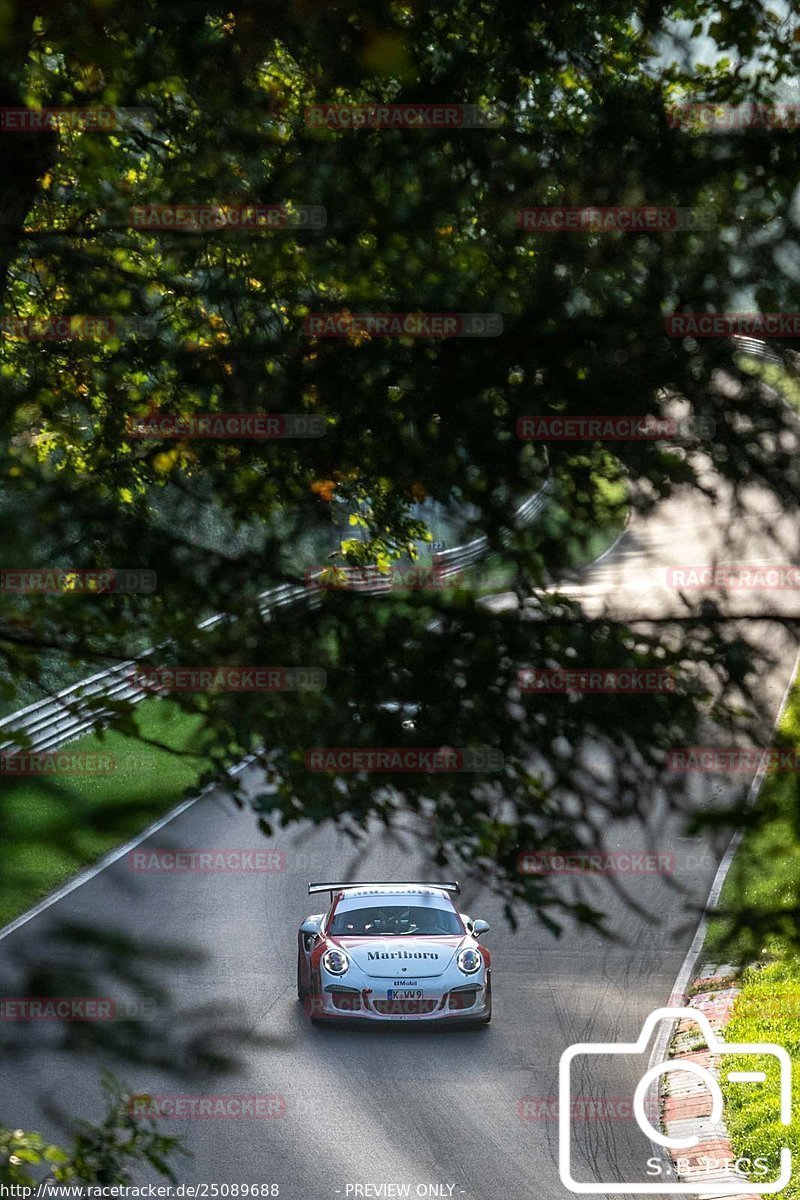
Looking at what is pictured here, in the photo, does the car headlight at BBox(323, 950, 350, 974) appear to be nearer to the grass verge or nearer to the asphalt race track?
the asphalt race track

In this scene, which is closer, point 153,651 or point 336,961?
point 153,651

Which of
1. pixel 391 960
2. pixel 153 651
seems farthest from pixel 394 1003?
pixel 153 651

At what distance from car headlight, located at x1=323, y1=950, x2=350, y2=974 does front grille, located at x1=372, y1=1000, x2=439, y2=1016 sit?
651mm

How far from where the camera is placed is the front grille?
32.1 feet

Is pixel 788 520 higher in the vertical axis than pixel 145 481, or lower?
lower

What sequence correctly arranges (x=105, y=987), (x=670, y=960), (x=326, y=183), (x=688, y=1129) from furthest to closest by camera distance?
(x=670, y=960) → (x=688, y=1129) → (x=326, y=183) → (x=105, y=987)

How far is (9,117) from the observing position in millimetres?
3797

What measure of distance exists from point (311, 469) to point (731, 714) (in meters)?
1.41

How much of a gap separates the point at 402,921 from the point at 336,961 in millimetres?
863

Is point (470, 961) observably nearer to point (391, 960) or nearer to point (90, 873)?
point (391, 960)

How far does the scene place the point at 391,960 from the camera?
936 cm

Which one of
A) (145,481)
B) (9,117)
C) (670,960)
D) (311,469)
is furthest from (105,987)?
(670,960)

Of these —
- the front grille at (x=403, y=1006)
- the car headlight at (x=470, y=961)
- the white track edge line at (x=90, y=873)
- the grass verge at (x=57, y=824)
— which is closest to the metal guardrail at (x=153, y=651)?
the white track edge line at (x=90, y=873)

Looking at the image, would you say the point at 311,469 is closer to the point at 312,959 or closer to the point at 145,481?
the point at 145,481
